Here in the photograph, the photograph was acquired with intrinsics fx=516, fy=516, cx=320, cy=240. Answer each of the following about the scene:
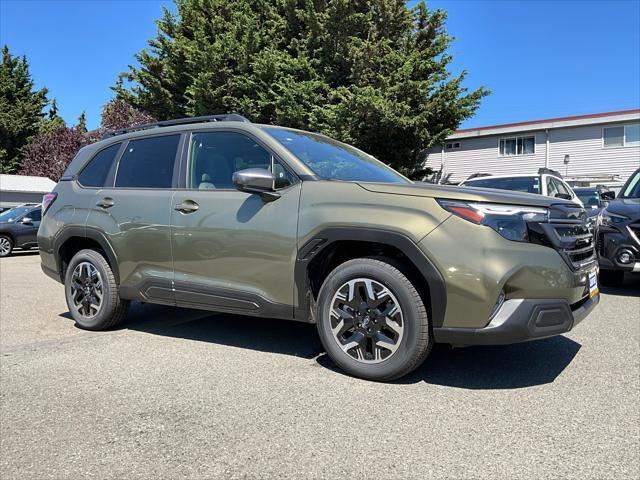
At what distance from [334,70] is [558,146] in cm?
1285

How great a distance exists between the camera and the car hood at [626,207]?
6412 mm

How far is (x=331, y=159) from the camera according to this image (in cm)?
414

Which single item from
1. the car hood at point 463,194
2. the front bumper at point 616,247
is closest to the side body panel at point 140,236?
the car hood at point 463,194

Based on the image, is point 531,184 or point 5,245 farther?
point 5,245

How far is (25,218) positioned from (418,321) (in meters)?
15.4

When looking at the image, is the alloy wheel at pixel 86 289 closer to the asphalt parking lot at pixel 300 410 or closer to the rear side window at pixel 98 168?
the asphalt parking lot at pixel 300 410

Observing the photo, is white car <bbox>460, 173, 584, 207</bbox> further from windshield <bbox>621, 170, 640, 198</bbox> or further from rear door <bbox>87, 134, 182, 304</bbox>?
rear door <bbox>87, 134, 182, 304</bbox>

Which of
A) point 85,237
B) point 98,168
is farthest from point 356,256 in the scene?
point 98,168

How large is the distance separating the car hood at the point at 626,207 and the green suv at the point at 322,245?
334 cm

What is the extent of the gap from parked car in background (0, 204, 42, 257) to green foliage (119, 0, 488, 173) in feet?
22.7

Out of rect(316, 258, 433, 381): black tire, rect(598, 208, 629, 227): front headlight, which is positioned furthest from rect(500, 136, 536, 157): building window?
rect(316, 258, 433, 381): black tire

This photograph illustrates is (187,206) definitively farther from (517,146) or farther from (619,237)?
(517,146)

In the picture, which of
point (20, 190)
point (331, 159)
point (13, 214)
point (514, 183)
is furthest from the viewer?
point (20, 190)

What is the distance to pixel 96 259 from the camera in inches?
190
